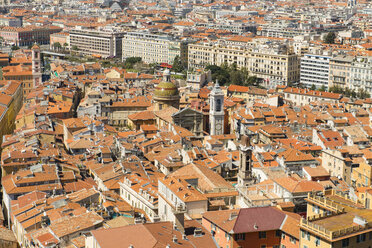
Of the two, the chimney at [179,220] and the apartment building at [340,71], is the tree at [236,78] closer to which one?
the apartment building at [340,71]

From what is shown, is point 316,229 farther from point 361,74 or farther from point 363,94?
point 361,74

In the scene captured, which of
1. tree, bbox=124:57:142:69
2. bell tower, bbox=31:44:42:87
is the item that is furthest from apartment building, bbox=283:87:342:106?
tree, bbox=124:57:142:69

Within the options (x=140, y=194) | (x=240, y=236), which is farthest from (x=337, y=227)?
(x=140, y=194)

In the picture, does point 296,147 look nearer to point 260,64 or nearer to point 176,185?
point 176,185

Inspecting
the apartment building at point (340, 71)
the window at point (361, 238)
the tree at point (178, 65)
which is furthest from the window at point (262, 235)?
the tree at point (178, 65)

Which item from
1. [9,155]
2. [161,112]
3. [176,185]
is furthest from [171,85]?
[176,185]

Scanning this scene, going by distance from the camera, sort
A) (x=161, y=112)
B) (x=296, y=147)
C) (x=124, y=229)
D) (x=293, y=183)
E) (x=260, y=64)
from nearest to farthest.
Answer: (x=124, y=229) → (x=293, y=183) → (x=296, y=147) → (x=161, y=112) → (x=260, y=64)

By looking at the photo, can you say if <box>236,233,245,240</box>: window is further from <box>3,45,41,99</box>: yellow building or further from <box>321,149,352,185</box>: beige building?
<box>3,45,41,99</box>: yellow building
